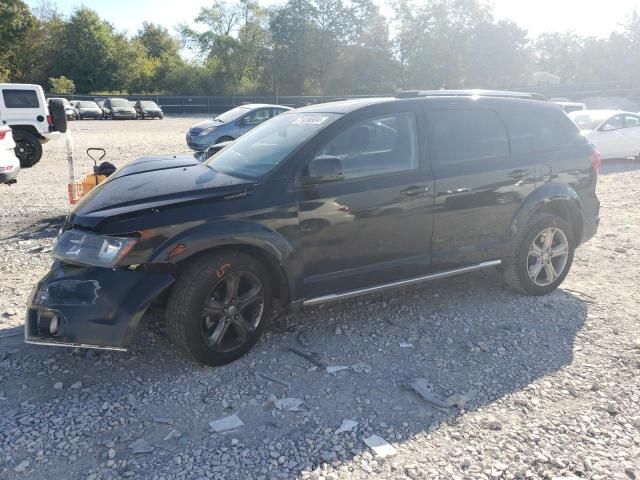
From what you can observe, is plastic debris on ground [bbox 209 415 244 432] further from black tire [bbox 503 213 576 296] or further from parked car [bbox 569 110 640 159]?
parked car [bbox 569 110 640 159]

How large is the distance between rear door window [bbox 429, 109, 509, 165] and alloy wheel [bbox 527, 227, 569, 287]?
89 centimetres

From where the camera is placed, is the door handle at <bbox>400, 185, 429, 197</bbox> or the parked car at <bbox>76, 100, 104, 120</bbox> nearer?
the door handle at <bbox>400, 185, 429, 197</bbox>

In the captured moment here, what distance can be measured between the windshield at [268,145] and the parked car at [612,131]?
11424 millimetres

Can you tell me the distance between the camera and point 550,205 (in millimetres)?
4832

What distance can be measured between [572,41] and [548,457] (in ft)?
243

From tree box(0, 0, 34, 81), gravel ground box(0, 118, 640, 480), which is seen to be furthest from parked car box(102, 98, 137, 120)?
gravel ground box(0, 118, 640, 480)

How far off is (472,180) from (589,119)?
447 inches

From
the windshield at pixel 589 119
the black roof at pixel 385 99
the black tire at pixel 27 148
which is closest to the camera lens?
the black roof at pixel 385 99

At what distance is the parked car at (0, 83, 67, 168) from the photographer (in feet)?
42.7

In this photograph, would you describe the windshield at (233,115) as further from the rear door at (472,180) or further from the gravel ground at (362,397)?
the rear door at (472,180)

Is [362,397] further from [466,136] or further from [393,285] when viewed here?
[466,136]

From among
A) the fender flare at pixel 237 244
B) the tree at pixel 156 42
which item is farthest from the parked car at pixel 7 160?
the tree at pixel 156 42

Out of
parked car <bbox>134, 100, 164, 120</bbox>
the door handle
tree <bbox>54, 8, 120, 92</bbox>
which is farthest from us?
tree <bbox>54, 8, 120, 92</bbox>

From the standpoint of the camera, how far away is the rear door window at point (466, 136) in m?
4.30
